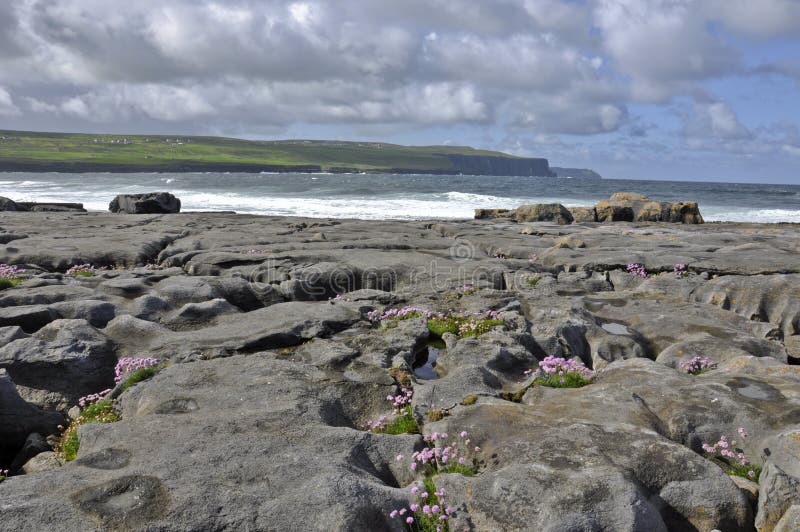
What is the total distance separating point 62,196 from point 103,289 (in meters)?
87.0

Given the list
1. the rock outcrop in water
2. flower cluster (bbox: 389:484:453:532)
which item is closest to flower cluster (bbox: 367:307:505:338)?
flower cluster (bbox: 389:484:453:532)

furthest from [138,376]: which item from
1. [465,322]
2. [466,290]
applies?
[466,290]

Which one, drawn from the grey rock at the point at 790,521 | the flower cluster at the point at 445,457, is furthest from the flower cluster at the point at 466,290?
the grey rock at the point at 790,521

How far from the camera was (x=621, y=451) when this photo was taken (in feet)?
23.6

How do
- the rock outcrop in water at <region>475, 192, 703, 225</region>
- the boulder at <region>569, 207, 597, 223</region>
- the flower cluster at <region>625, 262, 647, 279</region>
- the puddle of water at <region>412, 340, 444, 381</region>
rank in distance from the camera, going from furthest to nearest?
1. the boulder at <region>569, 207, 597, 223</region>
2. the rock outcrop in water at <region>475, 192, 703, 225</region>
3. the flower cluster at <region>625, 262, 647, 279</region>
4. the puddle of water at <region>412, 340, 444, 381</region>

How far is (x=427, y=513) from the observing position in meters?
6.47

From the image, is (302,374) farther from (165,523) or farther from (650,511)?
(650,511)

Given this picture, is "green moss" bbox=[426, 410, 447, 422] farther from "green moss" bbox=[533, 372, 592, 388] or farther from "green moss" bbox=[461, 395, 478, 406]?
"green moss" bbox=[533, 372, 592, 388]

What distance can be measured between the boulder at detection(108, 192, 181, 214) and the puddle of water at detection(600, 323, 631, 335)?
48.3m

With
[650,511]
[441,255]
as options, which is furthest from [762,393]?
[441,255]

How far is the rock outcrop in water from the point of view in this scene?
1941 inches

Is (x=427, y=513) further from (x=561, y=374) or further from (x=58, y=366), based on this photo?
(x=58, y=366)

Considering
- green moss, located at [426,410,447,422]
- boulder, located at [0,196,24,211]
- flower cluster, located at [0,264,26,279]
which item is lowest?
boulder, located at [0,196,24,211]

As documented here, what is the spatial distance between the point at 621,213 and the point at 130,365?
156ft
